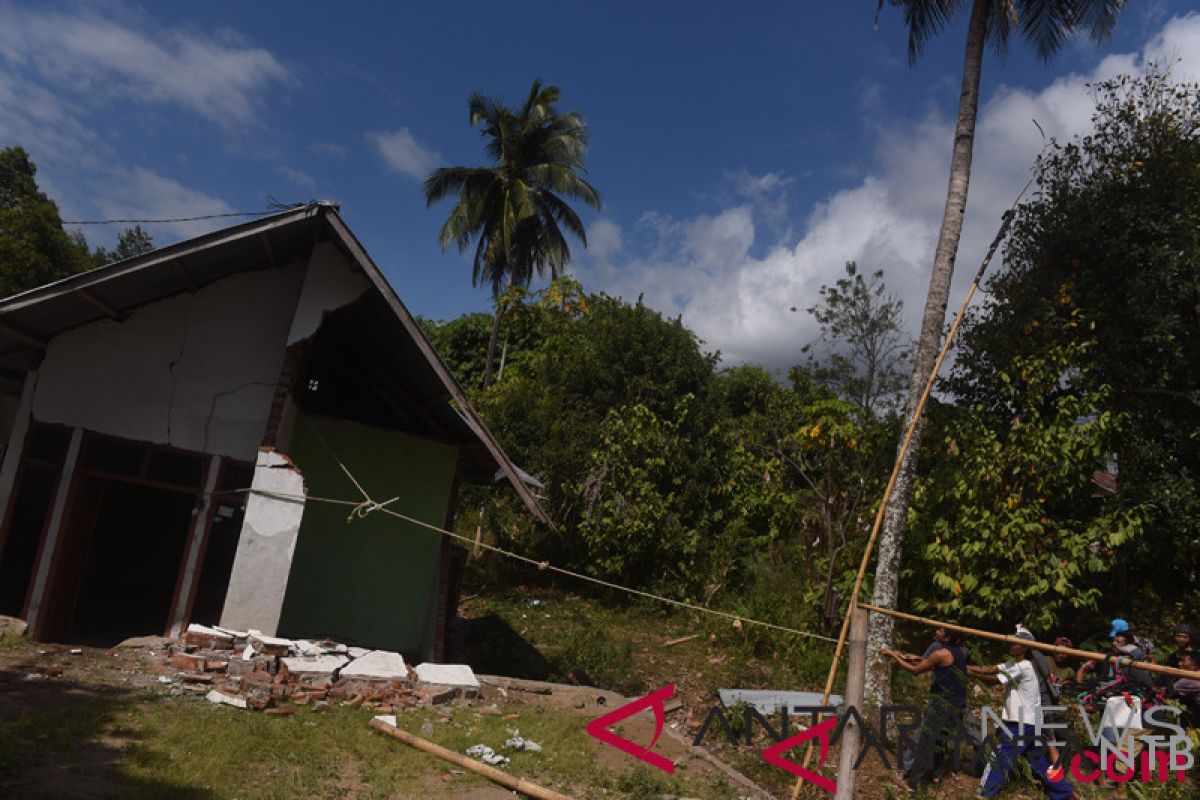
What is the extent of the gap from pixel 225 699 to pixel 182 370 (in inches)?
154

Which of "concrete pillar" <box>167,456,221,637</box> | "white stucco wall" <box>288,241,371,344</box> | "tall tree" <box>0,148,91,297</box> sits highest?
"tall tree" <box>0,148,91,297</box>

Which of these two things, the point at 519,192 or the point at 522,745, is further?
the point at 519,192

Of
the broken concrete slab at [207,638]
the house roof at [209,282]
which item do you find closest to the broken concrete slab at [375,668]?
the broken concrete slab at [207,638]

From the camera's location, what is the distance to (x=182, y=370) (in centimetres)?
837

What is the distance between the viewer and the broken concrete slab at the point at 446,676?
299 inches

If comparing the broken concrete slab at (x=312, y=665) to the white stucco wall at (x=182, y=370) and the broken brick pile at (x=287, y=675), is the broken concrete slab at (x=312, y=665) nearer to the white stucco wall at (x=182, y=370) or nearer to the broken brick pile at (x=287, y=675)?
the broken brick pile at (x=287, y=675)

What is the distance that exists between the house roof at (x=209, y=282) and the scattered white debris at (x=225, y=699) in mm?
3741

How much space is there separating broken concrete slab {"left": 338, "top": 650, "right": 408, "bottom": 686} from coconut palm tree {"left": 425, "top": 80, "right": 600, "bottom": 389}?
1624 cm

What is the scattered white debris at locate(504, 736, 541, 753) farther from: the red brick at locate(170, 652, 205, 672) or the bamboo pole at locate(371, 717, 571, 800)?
the red brick at locate(170, 652, 205, 672)

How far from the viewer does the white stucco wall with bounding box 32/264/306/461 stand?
8.06 meters

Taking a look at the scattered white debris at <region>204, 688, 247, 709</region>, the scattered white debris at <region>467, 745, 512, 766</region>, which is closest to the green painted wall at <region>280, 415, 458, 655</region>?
the scattered white debris at <region>204, 688, 247, 709</region>

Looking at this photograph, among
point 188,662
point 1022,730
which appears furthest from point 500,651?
point 1022,730

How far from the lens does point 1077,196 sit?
11969mm

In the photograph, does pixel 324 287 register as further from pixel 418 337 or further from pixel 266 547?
pixel 266 547
